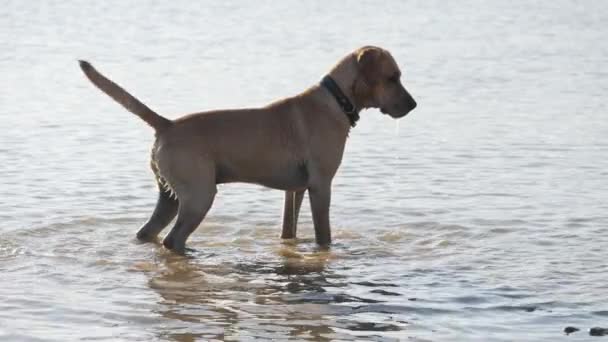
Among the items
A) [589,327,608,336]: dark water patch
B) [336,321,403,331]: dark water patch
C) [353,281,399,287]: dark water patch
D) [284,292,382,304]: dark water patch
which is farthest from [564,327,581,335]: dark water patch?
[353,281,399,287]: dark water patch

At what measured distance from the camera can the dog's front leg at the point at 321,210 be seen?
31.1 ft

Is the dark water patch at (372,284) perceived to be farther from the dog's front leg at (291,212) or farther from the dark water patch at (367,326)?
the dog's front leg at (291,212)

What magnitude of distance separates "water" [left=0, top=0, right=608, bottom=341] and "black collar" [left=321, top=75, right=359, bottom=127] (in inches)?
38.2

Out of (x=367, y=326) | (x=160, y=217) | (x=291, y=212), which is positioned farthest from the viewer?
(x=291, y=212)

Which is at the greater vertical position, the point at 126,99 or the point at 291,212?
the point at 126,99

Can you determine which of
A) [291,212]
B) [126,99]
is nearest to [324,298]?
[291,212]

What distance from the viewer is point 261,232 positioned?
10.4m

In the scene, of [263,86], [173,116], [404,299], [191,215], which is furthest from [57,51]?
[404,299]

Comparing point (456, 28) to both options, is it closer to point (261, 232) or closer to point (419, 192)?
point (419, 192)

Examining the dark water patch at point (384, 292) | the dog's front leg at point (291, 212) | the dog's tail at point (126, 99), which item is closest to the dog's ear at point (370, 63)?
the dog's front leg at point (291, 212)

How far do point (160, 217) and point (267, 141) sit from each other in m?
1.04

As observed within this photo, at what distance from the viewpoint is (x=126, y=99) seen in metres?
9.00

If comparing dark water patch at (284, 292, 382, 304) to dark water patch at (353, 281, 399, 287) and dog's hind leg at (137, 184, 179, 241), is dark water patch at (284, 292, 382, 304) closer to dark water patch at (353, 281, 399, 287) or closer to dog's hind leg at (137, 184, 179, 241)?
dark water patch at (353, 281, 399, 287)

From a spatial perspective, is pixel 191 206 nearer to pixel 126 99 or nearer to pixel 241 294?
pixel 126 99
